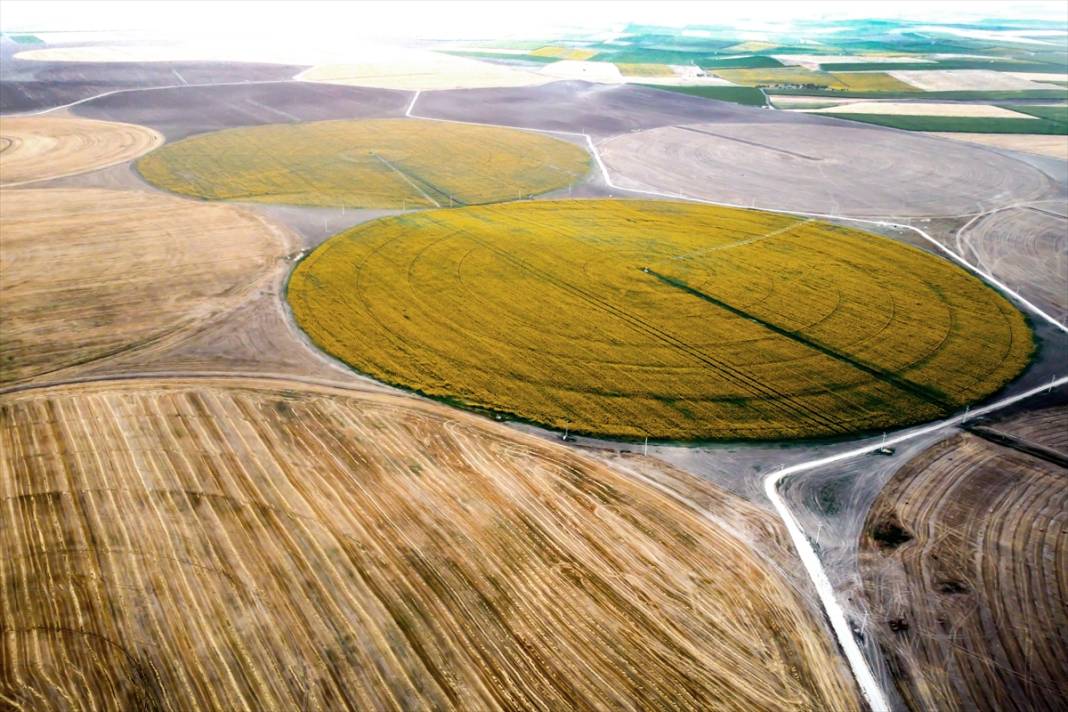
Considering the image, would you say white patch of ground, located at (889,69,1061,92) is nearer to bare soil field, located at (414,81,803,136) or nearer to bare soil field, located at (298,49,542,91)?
bare soil field, located at (414,81,803,136)

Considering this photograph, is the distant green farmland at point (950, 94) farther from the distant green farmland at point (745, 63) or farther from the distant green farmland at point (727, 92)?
the distant green farmland at point (745, 63)

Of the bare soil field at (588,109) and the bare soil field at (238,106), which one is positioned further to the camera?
the bare soil field at (588,109)

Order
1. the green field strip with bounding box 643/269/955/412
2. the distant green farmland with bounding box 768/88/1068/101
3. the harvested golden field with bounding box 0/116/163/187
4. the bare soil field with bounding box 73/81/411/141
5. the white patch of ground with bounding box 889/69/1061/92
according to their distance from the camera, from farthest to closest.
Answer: the white patch of ground with bounding box 889/69/1061/92
the distant green farmland with bounding box 768/88/1068/101
the bare soil field with bounding box 73/81/411/141
the harvested golden field with bounding box 0/116/163/187
the green field strip with bounding box 643/269/955/412

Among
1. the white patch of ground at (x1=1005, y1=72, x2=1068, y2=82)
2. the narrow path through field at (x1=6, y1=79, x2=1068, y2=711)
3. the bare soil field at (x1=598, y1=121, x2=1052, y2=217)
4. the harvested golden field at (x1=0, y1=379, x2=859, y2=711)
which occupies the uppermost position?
the white patch of ground at (x1=1005, y1=72, x2=1068, y2=82)

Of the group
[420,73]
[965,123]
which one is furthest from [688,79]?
[965,123]

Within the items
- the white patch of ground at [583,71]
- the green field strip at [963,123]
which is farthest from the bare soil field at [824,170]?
the white patch of ground at [583,71]

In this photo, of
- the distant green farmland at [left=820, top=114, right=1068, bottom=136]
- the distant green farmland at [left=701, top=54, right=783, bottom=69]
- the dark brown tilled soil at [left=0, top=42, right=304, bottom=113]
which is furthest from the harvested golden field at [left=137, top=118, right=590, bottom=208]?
the distant green farmland at [left=701, top=54, right=783, bottom=69]

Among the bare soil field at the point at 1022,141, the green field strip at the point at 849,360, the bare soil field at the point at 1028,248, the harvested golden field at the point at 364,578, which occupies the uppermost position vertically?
the bare soil field at the point at 1022,141
